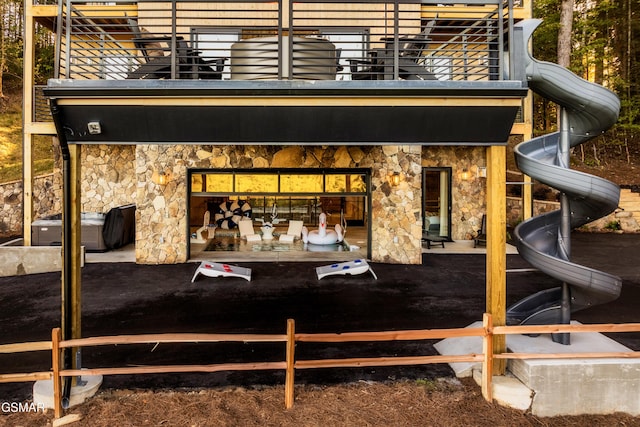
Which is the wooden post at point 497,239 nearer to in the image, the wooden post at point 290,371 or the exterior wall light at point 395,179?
the wooden post at point 290,371

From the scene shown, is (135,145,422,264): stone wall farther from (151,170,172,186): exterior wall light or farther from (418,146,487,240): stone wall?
(418,146,487,240): stone wall

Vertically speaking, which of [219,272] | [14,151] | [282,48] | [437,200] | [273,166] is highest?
[14,151]

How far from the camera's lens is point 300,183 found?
11.5m

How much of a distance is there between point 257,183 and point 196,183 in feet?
5.81

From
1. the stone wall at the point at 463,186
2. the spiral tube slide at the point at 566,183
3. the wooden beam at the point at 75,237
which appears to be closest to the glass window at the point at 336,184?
the stone wall at the point at 463,186

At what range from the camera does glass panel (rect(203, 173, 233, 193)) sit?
37.0ft

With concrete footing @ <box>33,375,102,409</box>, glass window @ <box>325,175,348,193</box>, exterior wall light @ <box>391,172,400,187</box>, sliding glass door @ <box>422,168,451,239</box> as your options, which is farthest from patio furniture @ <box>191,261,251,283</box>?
sliding glass door @ <box>422,168,451,239</box>

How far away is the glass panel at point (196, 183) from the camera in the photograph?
11.1 metres

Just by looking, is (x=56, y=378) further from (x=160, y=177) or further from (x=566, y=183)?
(x=160, y=177)

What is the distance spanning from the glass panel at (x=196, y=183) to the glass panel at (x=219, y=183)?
6.4 inches

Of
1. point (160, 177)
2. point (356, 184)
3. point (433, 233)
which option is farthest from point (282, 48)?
point (433, 233)

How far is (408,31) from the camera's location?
11109 millimetres

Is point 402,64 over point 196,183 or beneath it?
over

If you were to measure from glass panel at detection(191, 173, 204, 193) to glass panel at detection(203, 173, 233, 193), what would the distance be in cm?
16
